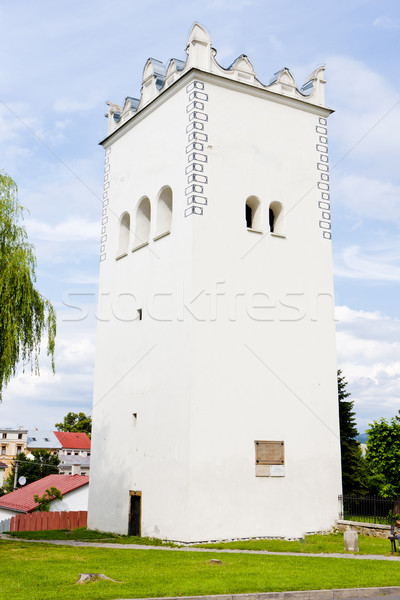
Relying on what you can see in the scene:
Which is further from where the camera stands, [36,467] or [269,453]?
[36,467]

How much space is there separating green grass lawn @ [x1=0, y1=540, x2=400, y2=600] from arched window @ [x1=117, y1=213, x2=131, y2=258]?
31.5 ft

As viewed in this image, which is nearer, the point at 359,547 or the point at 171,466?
the point at 359,547

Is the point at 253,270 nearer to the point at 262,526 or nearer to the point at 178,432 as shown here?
the point at 178,432

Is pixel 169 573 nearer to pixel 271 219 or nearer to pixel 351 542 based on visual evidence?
pixel 351 542

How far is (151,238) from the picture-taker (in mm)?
18594

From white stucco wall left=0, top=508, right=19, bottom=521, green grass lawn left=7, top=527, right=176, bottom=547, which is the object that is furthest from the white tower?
white stucco wall left=0, top=508, right=19, bottom=521

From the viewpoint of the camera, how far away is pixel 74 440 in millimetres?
83812

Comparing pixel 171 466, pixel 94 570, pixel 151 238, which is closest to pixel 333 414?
pixel 171 466

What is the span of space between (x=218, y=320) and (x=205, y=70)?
700cm

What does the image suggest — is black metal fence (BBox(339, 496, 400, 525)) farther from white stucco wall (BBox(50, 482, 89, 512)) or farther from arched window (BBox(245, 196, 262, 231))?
white stucco wall (BBox(50, 482, 89, 512))

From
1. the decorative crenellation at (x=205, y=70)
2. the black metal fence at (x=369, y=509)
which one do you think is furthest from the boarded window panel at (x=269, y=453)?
the decorative crenellation at (x=205, y=70)

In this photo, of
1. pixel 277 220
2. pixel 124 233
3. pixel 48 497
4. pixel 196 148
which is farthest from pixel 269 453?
pixel 48 497

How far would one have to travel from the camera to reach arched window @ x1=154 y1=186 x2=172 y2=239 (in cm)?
1850

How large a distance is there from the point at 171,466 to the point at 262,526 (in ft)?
8.94
